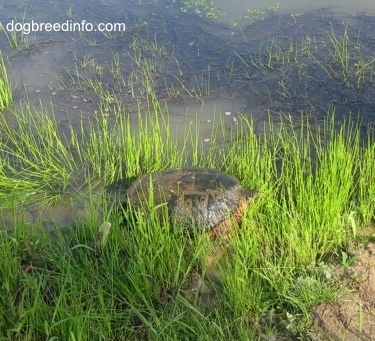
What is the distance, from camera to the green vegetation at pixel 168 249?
2.32 metres

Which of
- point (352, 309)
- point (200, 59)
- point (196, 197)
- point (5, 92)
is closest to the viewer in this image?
point (352, 309)

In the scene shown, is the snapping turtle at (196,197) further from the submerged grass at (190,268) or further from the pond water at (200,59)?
the pond water at (200,59)

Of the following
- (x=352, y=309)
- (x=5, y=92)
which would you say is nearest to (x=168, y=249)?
(x=352, y=309)

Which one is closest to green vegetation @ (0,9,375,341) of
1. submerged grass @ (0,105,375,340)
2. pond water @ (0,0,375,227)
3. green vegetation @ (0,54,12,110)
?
submerged grass @ (0,105,375,340)

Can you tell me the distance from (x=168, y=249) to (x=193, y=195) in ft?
1.52

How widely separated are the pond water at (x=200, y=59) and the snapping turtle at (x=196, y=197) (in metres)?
0.86

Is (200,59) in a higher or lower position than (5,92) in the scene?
higher

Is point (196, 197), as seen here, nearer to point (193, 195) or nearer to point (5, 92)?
point (193, 195)

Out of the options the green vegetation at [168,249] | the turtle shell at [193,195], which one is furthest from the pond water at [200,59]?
the turtle shell at [193,195]

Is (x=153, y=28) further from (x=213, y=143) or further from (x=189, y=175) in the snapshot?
(x=189, y=175)

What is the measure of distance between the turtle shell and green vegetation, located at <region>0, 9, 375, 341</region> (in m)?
0.09

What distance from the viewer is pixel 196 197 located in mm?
2990

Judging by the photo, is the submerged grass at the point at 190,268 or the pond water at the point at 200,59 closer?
the submerged grass at the point at 190,268

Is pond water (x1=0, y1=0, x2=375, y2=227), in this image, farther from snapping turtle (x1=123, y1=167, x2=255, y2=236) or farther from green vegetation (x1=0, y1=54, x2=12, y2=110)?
snapping turtle (x1=123, y1=167, x2=255, y2=236)
